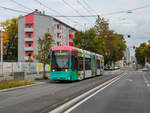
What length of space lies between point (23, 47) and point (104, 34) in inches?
822

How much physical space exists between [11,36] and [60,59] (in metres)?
56.1

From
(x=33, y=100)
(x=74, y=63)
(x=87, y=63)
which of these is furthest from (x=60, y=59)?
(x=33, y=100)

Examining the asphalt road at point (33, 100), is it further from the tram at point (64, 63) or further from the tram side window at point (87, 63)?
the tram side window at point (87, 63)

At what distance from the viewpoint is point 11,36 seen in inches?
3002

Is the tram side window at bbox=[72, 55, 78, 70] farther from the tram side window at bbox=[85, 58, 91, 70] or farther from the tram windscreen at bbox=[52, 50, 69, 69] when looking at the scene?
the tram side window at bbox=[85, 58, 91, 70]

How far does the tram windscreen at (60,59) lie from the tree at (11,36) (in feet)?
165

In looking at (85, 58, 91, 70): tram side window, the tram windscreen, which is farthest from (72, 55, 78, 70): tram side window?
(85, 58, 91, 70): tram side window

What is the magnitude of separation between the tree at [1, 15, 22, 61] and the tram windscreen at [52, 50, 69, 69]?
165 feet

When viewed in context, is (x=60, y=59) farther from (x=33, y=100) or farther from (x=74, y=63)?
(x=33, y=100)

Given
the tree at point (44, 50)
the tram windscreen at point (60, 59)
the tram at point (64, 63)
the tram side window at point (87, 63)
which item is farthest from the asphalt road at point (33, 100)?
the tram side window at point (87, 63)

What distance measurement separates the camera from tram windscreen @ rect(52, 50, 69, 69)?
22875 mm

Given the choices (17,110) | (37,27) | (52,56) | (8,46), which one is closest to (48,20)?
(37,27)

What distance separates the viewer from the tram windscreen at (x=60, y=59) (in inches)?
901

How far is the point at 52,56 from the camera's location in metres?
23.2
